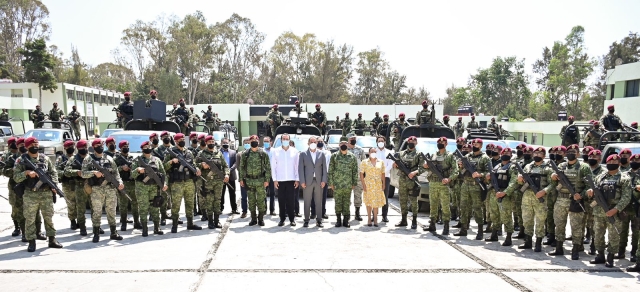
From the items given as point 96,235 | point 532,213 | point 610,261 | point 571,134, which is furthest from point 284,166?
point 571,134

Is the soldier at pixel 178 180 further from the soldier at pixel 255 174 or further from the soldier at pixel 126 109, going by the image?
the soldier at pixel 126 109

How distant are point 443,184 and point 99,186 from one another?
238 inches

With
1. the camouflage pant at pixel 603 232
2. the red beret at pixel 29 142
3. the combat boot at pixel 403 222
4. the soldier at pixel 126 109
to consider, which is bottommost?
the combat boot at pixel 403 222

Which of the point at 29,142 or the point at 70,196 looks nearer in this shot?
the point at 29,142

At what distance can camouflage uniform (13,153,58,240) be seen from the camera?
722cm

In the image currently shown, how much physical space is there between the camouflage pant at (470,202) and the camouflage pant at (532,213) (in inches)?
32.7

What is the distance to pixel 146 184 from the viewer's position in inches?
326

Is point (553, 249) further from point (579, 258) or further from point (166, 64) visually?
point (166, 64)

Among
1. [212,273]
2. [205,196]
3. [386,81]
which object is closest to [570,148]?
[212,273]

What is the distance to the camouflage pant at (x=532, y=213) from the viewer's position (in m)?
7.45

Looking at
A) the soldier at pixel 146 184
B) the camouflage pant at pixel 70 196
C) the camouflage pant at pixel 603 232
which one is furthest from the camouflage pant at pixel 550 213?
the camouflage pant at pixel 70 196

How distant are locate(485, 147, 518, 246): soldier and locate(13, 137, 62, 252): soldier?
7180mm

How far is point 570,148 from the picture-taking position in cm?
725

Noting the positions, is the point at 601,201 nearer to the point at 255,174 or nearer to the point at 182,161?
the point at 255,174
